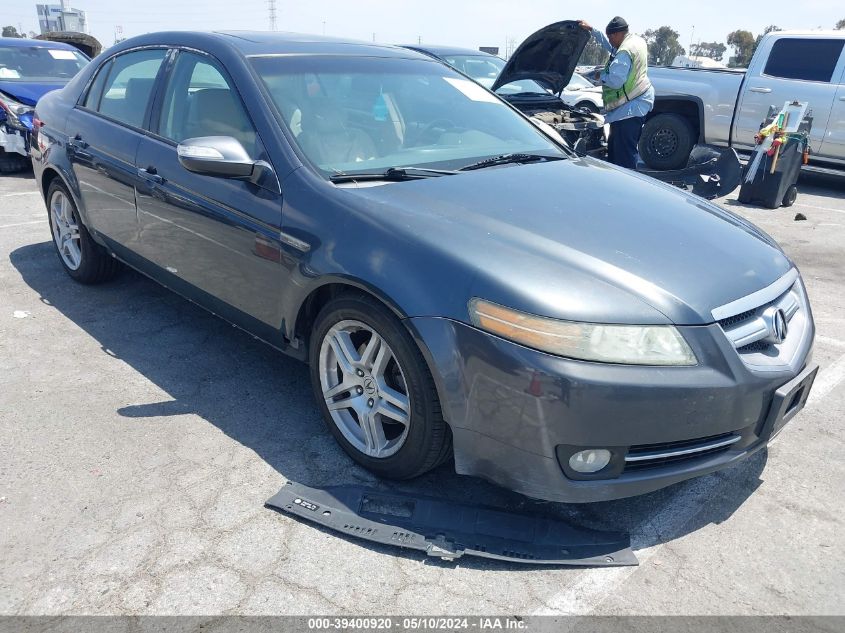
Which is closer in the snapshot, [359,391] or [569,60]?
[359,391]

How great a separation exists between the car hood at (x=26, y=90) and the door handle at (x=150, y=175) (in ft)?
20.6

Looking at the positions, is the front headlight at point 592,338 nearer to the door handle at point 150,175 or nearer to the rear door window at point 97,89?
the door handle at point 150,175

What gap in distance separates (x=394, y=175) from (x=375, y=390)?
36.6 inches

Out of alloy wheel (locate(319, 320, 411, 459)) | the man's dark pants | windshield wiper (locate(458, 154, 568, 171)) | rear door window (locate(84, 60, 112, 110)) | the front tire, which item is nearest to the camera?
the front tire

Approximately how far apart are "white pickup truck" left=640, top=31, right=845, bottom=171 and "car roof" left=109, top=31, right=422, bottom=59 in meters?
6.86

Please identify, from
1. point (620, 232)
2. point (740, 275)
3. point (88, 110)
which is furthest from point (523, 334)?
point (88, 110)

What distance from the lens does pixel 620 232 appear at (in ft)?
8.82

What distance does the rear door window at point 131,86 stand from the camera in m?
3.90

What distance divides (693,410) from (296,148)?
1.91 metres

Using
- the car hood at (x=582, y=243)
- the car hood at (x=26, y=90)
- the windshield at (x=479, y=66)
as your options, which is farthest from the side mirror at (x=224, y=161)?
the windshield at (x=479, y=66)

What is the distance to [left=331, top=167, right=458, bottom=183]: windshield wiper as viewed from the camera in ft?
9.65

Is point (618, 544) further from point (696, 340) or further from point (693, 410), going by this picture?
point (696, 340)

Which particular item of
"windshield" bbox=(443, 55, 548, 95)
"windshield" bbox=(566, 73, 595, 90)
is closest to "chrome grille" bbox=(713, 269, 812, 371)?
"windshield" bbox=(443, 55, 548, 95)

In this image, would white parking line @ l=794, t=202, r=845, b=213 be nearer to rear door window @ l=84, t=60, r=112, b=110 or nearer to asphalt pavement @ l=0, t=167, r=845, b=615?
asphalt pavement @ l=0, t=167, r=845, b=615
